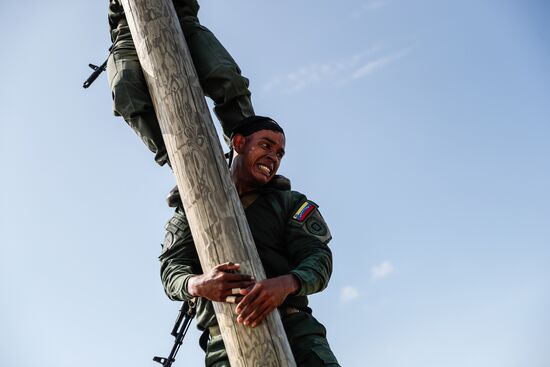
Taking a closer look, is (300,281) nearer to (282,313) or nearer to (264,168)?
(282,313)

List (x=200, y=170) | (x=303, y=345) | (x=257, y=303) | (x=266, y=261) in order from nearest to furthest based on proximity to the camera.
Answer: (x=257, y=303)
(x=200, y=170)
(x=303, y=345)
(x=266, y=261)

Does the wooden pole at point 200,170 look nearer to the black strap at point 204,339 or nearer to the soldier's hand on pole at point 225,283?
the soldier's hand on pole at point 225,283

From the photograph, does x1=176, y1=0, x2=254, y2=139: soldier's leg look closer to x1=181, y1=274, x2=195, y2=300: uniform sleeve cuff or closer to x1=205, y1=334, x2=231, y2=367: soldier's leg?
x1=181, y1=274, x2=195, y2=300: uniform sleeve cuff

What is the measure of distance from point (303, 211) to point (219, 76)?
0.82 m

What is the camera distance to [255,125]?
3.73m

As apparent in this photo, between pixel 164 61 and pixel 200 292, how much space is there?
108cm

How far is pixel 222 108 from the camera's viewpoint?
3.84m

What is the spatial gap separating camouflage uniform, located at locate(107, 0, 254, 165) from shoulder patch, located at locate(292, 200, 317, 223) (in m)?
0.61

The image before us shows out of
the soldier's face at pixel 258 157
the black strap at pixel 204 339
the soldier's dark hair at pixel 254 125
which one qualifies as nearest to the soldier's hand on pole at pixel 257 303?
the black strap at pixel 204 339

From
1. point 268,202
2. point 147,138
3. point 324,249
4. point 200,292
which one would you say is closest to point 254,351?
point 200,292

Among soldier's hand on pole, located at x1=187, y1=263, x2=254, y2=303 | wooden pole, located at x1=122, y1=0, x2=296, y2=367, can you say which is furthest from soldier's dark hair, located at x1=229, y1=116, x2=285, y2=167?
soldier's hand on pole, located at x1=187, y1=263, x2=254, y2=303

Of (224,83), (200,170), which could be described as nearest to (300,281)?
(200,170)

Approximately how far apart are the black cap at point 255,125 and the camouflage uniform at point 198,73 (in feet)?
0.22

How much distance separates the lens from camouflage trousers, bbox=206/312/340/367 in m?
3.12
